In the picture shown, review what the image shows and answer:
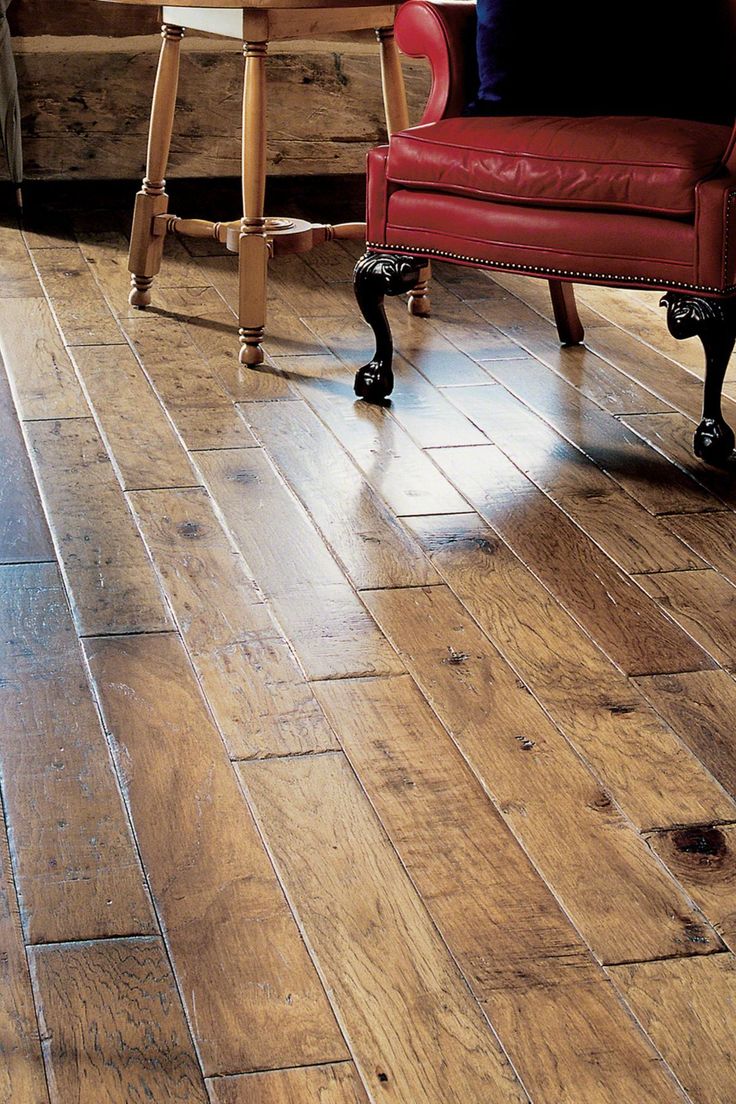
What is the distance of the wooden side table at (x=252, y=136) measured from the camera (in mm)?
2734

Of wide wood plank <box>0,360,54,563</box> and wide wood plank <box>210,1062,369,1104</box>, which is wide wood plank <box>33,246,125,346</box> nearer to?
wide wood plank <box>0,360,54,563</box>

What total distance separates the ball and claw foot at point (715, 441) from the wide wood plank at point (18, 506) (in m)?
1.12

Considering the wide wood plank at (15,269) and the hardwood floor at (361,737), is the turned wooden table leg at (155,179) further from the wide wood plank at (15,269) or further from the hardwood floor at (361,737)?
the hardwood floor at (361,737)

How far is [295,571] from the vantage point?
6.46 feet

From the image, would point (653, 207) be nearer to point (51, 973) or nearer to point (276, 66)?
point (51, 973)

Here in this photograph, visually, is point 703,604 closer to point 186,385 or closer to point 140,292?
point 186,385

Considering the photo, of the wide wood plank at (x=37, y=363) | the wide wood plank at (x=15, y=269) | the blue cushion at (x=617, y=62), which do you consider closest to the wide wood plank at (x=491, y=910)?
the wide wood plank at (x=37, y=363)

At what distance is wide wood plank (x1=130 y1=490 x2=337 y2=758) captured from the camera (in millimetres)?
1576

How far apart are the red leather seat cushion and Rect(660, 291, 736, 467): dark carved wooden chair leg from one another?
0.16 meters

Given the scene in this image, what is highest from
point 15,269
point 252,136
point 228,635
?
point 252,136

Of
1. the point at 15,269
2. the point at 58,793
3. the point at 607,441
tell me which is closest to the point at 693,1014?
the point at 58,793

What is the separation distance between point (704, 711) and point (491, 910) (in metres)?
0.47

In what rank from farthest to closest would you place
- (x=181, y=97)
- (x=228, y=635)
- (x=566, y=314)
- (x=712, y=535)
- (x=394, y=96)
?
(x=181, y=97) < (x=394, y=96) < (x=566, y=314) < (x=712, y=535) < (x=228, y=635)

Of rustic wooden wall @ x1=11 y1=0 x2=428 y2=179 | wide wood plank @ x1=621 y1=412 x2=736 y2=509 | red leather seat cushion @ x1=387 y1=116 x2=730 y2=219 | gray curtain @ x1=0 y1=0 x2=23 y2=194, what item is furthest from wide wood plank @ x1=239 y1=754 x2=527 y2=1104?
rustic wooden wall @ x1=11 y1=0 x2=428 y2=179
